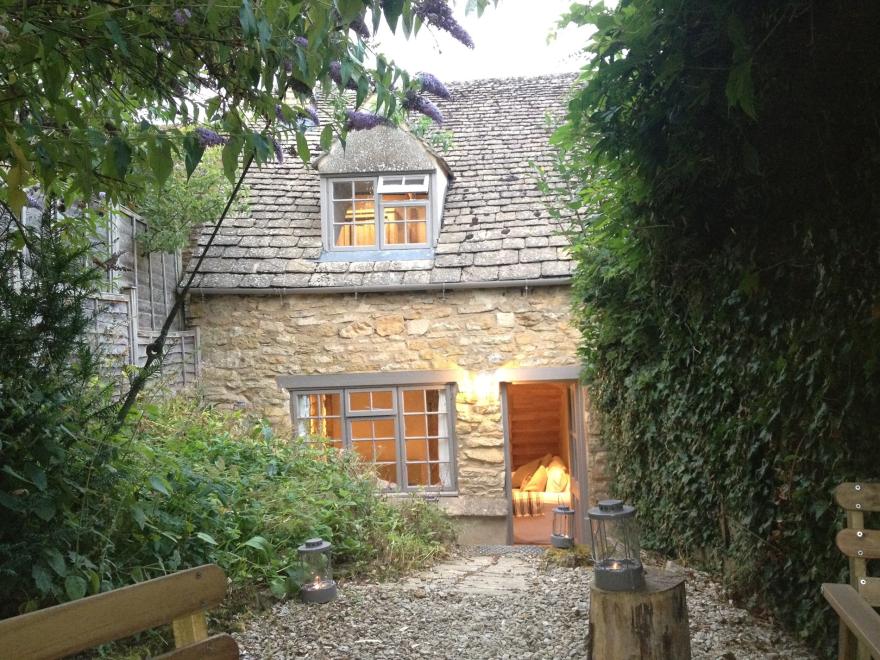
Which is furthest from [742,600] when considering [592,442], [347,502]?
[592,442]

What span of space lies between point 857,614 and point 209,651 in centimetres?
180

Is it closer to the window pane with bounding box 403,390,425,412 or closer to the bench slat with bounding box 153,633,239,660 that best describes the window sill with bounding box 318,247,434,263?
the window pane with bounding box 403,390,425,412

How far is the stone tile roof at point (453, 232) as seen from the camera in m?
8.51

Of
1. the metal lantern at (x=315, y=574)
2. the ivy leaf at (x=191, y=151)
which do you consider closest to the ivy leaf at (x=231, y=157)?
the ivy leaf at (x=191, y=151)

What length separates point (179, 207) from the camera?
8.01 metres

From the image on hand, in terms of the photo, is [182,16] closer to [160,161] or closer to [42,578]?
[160,161]

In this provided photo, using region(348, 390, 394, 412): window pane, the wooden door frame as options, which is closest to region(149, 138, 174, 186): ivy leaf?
the wooden door frame

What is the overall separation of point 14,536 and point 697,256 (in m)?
3.42

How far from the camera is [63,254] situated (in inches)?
136

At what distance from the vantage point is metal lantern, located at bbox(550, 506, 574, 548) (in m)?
6.95

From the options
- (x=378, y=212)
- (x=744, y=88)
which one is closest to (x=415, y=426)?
(x=378, y=212)

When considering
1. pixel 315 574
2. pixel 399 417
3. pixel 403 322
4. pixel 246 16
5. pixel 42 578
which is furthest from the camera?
pixel 399 417

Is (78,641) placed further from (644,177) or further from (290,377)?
(290,377)

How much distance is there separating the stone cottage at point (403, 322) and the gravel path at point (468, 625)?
3.57 metres
